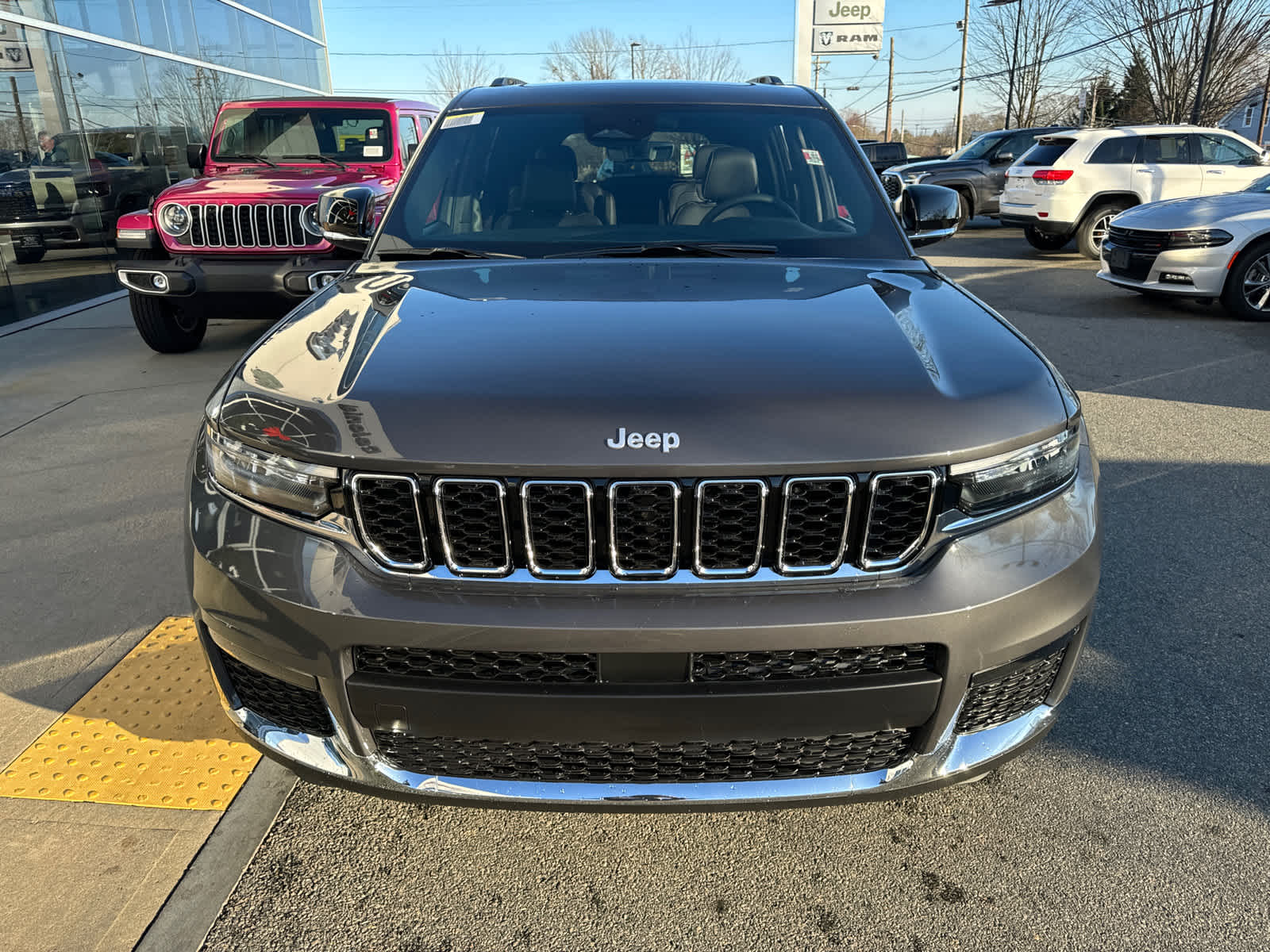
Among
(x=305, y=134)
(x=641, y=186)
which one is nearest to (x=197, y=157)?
(x=305, y=134)

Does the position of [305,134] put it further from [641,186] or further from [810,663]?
[810,663]

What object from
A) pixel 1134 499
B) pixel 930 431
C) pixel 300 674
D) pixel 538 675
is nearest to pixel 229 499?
pixel 300 674

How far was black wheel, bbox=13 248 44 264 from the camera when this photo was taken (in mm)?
9438

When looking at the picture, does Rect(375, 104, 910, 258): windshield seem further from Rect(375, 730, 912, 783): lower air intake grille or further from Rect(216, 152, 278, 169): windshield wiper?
Rect(216, 152, 278, 169): windshield wiper

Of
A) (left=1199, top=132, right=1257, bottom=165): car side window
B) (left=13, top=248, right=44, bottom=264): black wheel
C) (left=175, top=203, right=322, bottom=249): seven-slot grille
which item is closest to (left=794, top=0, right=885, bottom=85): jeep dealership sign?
(left=1199, top=132, right=1257, bottom=165): car side window

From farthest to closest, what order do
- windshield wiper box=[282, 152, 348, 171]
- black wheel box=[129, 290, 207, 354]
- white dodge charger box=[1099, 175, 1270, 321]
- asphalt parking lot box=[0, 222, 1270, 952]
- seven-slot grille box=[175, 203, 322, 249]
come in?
white dodge charger box=[1099, 175, 1270, 321] → windshield wiper box=[282, 152, 348, 171] → black wheel box=[129, 290, 207, 354] → seven-slot grille box=[175, 203, 322, 249] → asphalt parking lot box=[0, 222, 1270, 952]

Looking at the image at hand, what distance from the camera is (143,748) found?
2.67m

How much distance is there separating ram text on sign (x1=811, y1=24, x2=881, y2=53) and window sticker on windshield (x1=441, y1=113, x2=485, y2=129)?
92.3 ft

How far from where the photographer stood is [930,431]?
173 centimetres

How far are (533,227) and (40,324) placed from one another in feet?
27.9

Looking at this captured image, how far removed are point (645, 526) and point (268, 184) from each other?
645 cm

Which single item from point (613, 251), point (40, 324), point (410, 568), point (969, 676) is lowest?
point (40, 324)

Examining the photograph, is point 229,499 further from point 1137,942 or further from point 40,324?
point 40,324

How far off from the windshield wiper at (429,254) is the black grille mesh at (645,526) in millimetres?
1368
